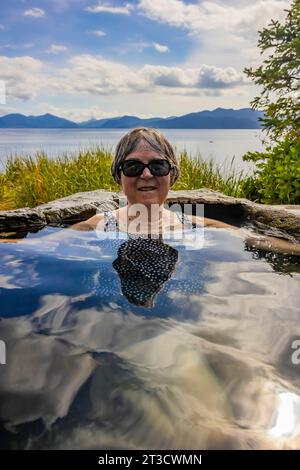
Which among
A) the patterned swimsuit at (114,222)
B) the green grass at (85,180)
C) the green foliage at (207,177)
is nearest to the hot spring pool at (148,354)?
the patterned swimsuit at (114,222)

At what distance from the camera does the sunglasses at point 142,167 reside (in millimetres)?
3574

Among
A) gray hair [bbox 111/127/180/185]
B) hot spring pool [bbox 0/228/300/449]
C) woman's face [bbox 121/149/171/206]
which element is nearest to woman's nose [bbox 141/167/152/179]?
woman's face [bbox 121/149/171/206]

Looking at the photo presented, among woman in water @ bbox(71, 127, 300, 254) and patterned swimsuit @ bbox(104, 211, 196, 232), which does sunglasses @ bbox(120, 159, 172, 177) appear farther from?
patterned swimsuit @ bbox(104, 211, 196, 232)

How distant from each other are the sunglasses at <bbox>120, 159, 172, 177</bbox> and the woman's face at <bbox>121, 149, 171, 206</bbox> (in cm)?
3

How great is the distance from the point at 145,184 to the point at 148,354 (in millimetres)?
2089

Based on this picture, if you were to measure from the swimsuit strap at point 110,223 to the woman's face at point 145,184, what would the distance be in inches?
20.2

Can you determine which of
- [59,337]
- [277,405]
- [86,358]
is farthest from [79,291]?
[277,405]

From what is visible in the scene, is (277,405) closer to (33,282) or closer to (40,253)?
(33,282)

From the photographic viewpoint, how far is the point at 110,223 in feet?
14.3

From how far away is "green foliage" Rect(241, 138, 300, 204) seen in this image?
6.32 metres

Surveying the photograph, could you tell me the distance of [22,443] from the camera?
136cm

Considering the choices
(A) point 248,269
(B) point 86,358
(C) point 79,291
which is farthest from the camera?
(A) point 248,269

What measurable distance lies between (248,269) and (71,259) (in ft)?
5.09
